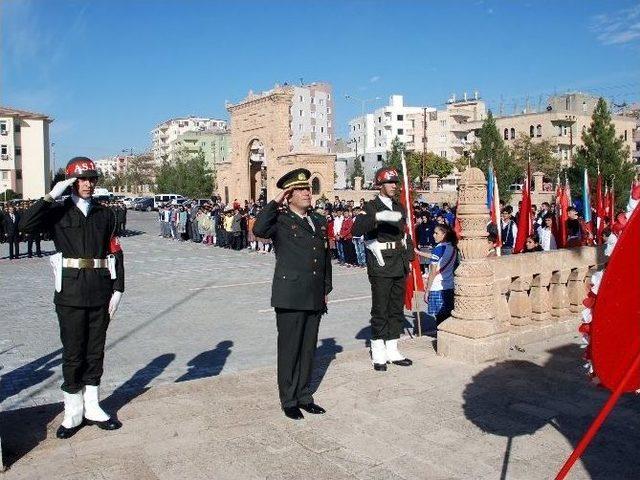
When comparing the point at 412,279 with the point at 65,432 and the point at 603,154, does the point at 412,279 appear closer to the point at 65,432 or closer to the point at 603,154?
the point at 65,432

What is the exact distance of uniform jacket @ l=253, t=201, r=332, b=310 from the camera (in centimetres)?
528

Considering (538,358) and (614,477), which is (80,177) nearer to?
(614,477)

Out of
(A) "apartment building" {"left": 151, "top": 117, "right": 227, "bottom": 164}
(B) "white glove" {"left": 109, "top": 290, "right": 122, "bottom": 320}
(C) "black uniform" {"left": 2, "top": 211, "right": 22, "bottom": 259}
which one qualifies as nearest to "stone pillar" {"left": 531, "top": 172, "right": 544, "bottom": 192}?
(C) "black uniform" {"left": 2, "top": 211, "right": 22, "bottom": 259}

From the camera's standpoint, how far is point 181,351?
28.6 ft

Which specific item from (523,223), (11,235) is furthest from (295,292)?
(11,235)

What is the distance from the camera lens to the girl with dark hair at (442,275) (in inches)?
306

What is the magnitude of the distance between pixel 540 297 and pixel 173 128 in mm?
151536

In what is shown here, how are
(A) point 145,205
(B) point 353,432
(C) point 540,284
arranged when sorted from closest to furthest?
(B) point 353,432 → (C) point 540,284 → (A) point 145,205

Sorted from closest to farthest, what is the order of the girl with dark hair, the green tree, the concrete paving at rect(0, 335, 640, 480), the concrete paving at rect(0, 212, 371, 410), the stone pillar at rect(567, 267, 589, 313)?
the concrete paving at rect(0, 335, 640, 480) → the concrete paving at rect(0, 212, 371, 410) → the girl with dark hair → the stone pillar at rect(567, 267, 589, 313) → the green tree

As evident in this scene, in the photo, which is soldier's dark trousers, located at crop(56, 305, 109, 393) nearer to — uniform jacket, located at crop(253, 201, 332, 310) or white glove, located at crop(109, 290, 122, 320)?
white glove, located at crop(109, 290, 122, 320)

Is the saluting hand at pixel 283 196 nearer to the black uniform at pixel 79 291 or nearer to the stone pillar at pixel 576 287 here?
the black uniform at pixel 79 291

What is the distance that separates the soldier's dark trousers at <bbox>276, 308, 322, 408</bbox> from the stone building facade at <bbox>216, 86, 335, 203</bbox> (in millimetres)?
40392

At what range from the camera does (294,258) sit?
17.6 ft

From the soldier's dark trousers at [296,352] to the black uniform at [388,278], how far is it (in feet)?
4.22
